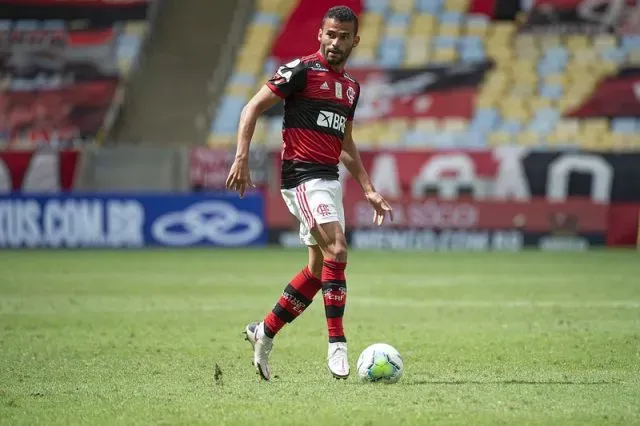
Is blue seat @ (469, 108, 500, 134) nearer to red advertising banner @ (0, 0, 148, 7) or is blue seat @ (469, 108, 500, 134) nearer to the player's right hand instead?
red advertising banner @ (0, 0, 148, 7)

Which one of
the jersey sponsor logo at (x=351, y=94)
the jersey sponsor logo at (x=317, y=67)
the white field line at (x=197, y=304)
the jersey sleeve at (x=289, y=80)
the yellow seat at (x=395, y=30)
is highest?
the yellow seat at (x=395, y=30)

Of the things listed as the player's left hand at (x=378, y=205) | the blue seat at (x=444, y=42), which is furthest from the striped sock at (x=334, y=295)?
the blue seat at (x=444, y=42)

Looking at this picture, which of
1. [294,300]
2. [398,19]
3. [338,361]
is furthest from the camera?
[398,19]

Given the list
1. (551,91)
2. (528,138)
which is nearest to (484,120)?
(528,138)

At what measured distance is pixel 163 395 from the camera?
660 centimetres

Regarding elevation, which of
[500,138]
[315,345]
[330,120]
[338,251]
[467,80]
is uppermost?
[467,80]

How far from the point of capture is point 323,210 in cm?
718

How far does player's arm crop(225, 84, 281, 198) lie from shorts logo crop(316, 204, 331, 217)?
48cm

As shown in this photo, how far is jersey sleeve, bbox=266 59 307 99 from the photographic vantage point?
23.5 feet

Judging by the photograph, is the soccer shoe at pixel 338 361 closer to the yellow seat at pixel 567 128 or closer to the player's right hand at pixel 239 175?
the player's right hand at pixel 239 175

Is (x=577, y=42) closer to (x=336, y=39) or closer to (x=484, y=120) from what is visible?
(x=484, y=120)

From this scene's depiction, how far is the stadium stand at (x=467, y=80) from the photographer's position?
26.6 m

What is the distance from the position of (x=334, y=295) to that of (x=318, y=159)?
2.96ft

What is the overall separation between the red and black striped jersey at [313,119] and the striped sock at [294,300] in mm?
642
